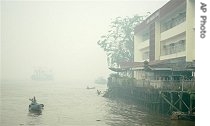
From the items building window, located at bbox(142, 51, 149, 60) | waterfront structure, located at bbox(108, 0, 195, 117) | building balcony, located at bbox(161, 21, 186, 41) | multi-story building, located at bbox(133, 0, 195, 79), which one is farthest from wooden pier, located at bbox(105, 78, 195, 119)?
building window, located at bbox(142, 51, 149, 60)

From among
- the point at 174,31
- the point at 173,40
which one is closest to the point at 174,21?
the point at 173,40

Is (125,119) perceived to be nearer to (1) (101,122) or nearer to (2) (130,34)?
(1) (101,122)

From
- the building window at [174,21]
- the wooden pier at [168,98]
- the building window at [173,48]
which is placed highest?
the building window at [174,21]

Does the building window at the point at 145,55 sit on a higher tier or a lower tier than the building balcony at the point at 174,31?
lower

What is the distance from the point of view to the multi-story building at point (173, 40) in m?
29.2

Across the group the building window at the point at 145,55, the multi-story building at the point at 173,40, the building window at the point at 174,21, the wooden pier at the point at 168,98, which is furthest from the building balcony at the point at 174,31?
the building window at the point at 145,55

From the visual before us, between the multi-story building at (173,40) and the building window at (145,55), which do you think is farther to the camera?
the building window at (145,55)

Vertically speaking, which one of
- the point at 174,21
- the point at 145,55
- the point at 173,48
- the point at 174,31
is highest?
the point at 174,21

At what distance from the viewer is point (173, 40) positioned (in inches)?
1407

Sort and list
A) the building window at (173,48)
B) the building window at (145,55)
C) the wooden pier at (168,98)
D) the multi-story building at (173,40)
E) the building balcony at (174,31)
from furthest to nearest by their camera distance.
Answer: the building window at (145,55), the building window at (173,48), the building balcony at (174,31), the multi-story building at (173,40), the wooden pier at (168,98)

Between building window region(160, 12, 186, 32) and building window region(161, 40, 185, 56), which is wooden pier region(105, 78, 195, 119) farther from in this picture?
building window region(160, 12, 186, 32)

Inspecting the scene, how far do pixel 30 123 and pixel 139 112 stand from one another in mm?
11036

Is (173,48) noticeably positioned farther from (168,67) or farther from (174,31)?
(168,67)

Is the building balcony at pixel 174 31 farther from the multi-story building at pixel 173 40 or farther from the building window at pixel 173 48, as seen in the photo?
the building window at pixel 173 48
